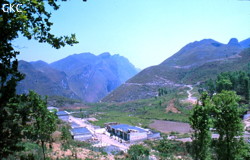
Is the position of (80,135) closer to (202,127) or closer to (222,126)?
(202,127)

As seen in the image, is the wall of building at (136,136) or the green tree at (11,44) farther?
the wall of building at (136,136)

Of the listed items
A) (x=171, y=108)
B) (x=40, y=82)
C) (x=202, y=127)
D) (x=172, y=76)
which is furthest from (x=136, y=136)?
(x=40, y=82)

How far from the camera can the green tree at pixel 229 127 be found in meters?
11.3

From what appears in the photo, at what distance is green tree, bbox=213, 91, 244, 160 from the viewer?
1134cm

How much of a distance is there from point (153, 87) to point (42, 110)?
107m

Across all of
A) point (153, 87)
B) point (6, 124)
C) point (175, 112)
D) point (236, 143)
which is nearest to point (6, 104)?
point (6, 124)

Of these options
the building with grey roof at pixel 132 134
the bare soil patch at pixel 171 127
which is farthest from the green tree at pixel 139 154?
the bare soil patch at pixel 171 127

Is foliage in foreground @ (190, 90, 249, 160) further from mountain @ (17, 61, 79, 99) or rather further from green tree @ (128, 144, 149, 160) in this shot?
mountain @ (17, 61, 79, 99)

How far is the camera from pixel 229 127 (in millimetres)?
11422

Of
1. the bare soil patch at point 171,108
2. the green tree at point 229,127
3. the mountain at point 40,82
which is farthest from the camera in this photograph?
the mountain at point 40,82

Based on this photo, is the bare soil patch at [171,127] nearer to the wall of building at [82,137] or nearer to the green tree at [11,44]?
the wall of building at [82,137]

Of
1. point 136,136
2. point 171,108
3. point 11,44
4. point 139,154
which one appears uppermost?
point 11,44

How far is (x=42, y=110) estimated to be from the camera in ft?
43.3

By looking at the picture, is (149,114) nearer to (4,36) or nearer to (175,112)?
(175,112)
